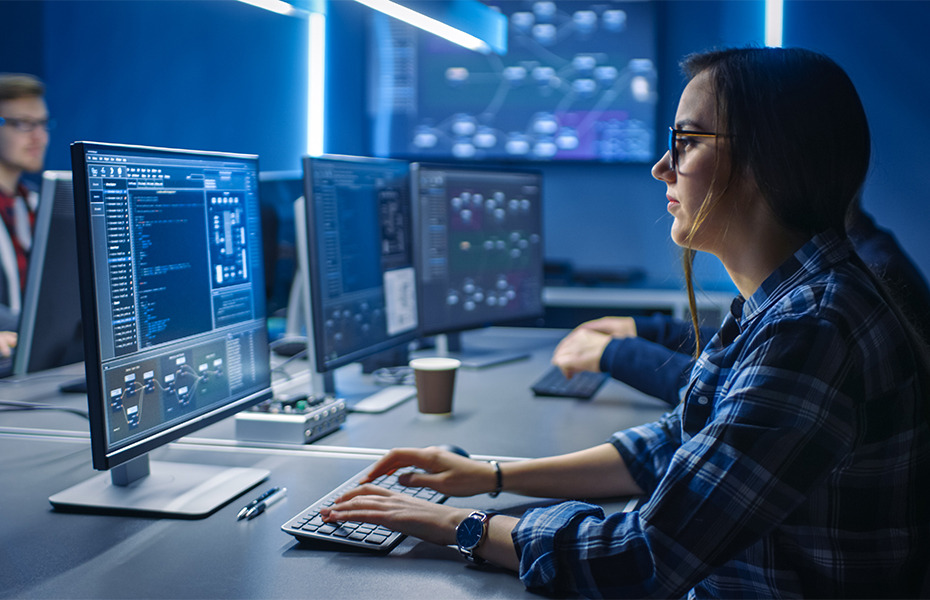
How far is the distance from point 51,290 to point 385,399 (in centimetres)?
77

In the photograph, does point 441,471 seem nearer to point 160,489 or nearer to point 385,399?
point 160,489

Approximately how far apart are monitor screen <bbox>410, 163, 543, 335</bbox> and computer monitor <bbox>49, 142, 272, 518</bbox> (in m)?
0.75

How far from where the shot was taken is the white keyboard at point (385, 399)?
161 centimetres

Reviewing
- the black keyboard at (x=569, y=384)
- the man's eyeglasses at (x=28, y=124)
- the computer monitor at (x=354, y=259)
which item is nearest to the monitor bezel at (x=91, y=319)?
the computer monitor at (x=354, y=259)

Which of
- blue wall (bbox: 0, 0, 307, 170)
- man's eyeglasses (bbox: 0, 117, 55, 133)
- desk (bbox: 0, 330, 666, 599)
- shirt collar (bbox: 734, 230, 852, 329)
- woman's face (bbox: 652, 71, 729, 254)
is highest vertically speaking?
blue wall (bbox: 0, 0, 307, 170)

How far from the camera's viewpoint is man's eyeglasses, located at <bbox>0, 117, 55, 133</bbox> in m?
2.84

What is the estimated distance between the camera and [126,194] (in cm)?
98

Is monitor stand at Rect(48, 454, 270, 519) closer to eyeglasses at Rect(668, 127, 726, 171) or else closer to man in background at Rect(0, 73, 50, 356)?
eyeglasses at Rect(668, 127, 726, 171)

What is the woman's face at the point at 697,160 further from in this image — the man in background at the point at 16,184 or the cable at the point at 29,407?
the man in background at the point at 16,184

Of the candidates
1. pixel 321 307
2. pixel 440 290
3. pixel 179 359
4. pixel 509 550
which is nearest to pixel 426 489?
pixel 509 550

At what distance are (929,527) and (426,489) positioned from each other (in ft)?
2.14

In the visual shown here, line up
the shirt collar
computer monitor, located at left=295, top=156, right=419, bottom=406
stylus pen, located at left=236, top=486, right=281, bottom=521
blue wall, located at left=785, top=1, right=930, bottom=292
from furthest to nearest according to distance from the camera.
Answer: blue wall, located at left=785, top=1, right=930, bottom=292 < computer monitor, located at left=295, top=156, right=419, bottom=406 < stylus pen, located at left=236, top=486, right=281, bottom=521 < the shirt collar

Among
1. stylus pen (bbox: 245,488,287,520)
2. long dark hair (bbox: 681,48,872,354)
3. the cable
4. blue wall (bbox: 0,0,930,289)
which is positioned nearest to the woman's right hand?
stylus pen (bbox: 245,488,287,520)

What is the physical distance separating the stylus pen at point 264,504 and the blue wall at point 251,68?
1803mm
